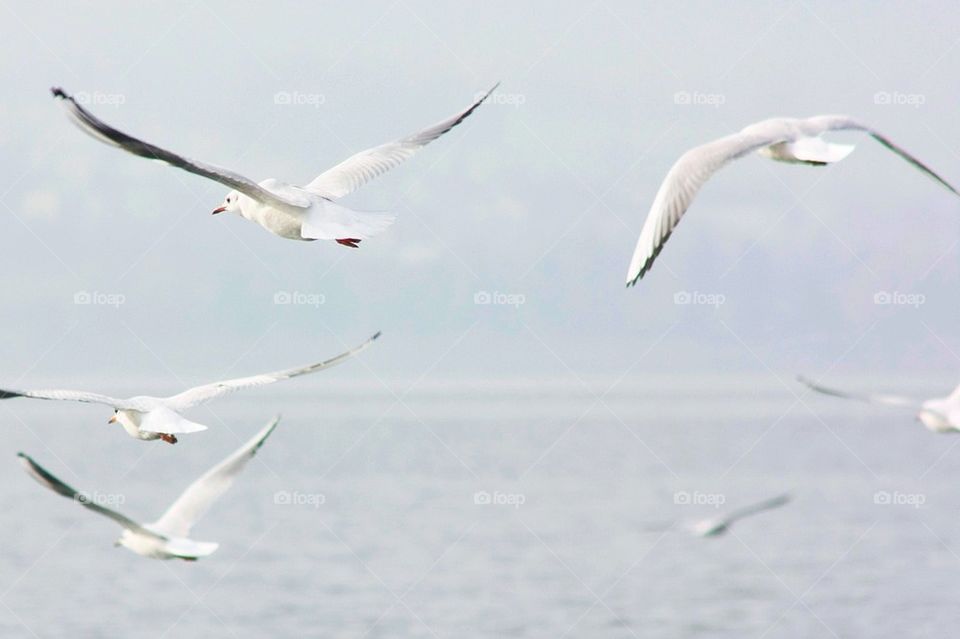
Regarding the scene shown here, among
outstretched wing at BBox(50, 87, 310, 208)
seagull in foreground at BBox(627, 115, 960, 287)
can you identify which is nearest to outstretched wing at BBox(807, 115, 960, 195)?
seagull in foreground at BBox(627, 115, 960, 287)

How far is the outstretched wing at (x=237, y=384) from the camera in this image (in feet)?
35.0

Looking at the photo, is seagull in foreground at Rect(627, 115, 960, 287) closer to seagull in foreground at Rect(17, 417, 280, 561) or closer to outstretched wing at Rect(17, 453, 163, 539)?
→ outstretched wing at Rect(17, 453, 163, 539)

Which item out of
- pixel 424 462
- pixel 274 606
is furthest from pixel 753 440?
pixel 274 606

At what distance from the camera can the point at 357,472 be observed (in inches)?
2336

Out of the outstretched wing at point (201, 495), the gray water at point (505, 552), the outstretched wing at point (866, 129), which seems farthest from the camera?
the gray water at point (505, 552)

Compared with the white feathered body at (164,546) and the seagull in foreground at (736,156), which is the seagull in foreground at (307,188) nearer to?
the seagull in foreground at (736,156)

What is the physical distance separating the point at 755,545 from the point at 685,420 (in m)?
83.8

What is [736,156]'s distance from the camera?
941 cm

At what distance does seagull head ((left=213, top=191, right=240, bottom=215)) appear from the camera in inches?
431

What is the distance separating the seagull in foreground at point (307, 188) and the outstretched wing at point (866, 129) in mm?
2540

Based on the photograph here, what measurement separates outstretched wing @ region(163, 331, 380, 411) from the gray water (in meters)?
14.9

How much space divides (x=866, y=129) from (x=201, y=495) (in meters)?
6.51

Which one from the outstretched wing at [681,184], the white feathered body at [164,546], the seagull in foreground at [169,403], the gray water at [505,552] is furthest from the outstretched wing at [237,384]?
the gray water at [505,552]

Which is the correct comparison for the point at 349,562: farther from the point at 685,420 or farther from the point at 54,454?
the point at 685,420
